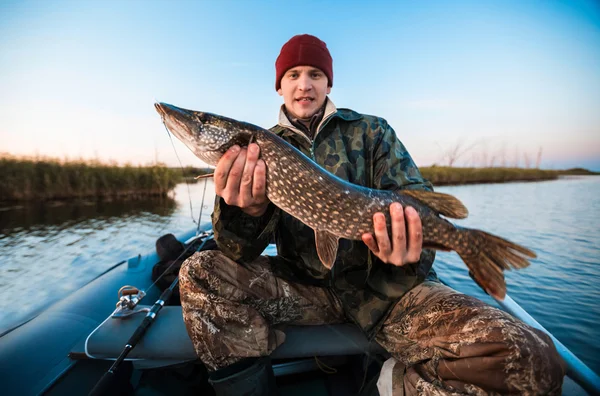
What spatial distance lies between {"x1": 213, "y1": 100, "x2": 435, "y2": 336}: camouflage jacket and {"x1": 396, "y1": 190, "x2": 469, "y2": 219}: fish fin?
23 cm

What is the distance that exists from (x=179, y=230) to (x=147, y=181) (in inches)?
260

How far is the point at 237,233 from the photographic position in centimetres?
170

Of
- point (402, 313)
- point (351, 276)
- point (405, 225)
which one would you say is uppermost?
point (405, 225)

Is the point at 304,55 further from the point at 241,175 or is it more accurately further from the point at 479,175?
the point at 479,175

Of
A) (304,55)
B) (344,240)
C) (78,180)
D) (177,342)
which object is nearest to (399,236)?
(344,240)

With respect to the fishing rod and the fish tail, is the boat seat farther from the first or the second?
the fish tail

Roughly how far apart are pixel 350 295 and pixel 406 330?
1.20 feet

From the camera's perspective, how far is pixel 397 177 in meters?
1.84

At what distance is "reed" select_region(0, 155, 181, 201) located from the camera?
1051 cm

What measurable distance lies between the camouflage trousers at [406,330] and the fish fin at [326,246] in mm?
383

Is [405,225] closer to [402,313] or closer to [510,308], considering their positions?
[402,313]

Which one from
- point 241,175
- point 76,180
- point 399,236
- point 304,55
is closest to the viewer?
point 399,236

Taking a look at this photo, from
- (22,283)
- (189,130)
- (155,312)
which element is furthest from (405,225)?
(22,283)

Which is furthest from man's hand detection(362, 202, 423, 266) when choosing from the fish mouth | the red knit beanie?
the red knit beanie
